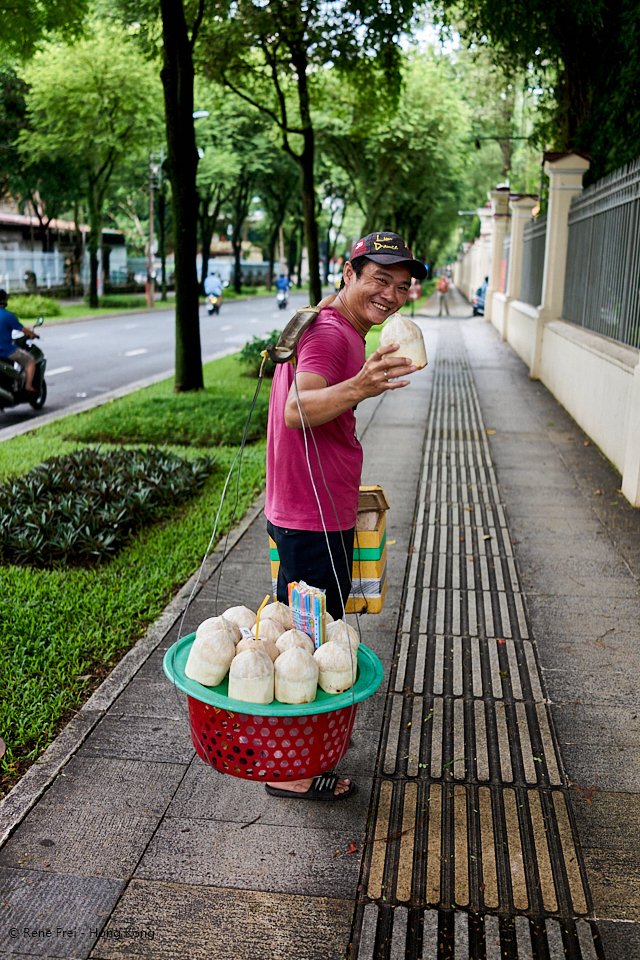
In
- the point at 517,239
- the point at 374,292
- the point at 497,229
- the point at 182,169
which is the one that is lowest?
the point at 374,292

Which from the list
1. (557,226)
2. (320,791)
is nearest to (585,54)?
(557,226)

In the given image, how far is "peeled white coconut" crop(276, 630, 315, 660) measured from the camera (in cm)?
268

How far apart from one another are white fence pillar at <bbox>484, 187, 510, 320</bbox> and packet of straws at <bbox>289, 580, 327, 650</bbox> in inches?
949

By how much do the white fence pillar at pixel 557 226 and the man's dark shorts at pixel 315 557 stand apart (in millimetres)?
11647

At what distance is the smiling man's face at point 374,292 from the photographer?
9.30 ft

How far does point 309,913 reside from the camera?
2.67 m

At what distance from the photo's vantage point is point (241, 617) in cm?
287

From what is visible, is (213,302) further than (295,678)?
Yes

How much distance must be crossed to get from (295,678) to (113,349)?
1958 cm

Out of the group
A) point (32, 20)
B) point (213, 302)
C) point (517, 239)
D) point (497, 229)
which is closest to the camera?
point (32, 20)

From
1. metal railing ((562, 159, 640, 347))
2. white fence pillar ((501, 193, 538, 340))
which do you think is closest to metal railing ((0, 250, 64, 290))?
white fence pillar ((501, 193, 538, 340))

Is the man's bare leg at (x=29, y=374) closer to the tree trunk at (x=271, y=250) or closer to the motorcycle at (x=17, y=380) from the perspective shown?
the motorcycle at (x=17, y=380)

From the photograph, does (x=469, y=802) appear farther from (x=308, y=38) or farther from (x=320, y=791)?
(x=308, y=38)

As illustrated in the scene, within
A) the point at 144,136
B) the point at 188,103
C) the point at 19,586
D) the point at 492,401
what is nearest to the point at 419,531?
the point at 19,586
